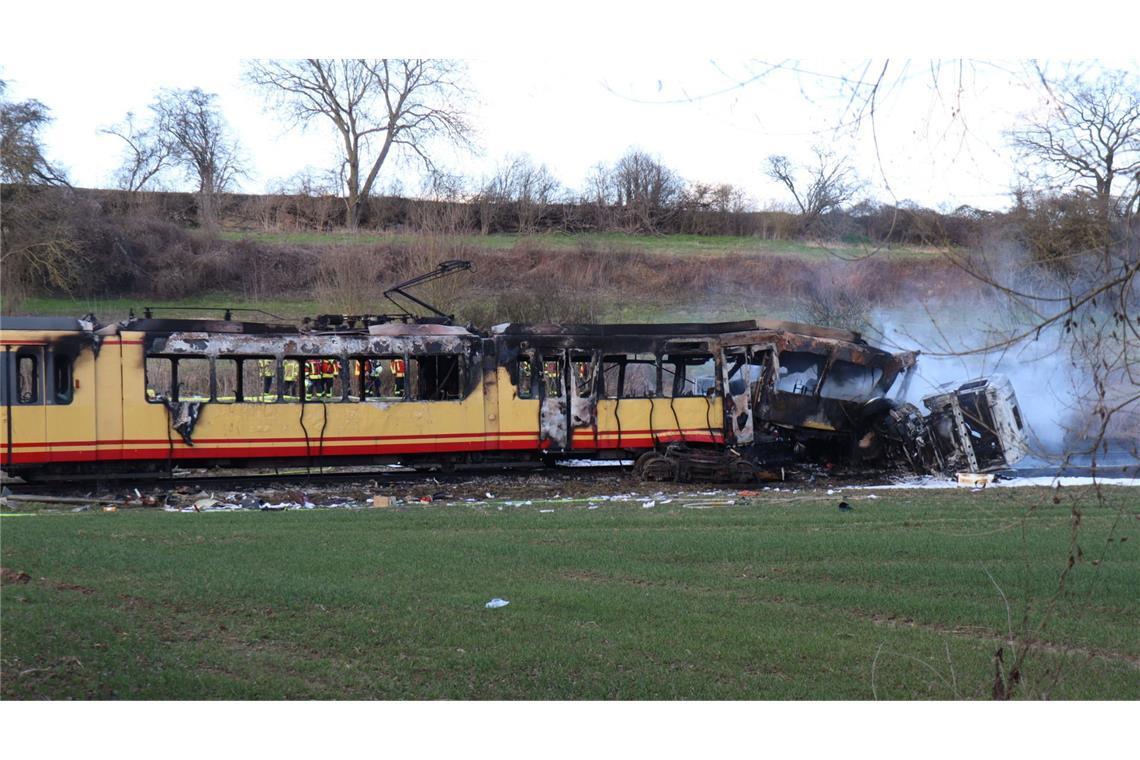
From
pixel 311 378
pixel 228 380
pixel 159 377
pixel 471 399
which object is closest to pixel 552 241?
pixel 471 399

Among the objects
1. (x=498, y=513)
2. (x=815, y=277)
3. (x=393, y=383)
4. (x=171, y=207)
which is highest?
(x=171, y=207)

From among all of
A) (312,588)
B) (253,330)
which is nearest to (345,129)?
(253,330)

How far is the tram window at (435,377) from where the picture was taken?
68.2ft

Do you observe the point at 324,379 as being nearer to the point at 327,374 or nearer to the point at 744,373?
the point at 327,374

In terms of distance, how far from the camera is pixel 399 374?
20812mm

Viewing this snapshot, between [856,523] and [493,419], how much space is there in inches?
343

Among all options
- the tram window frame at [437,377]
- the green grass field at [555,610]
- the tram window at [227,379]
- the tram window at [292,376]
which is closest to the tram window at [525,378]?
the tram window frame at [437,377]

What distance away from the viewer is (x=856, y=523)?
14117mm

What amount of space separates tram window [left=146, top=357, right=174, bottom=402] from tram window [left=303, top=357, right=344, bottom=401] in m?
2.51

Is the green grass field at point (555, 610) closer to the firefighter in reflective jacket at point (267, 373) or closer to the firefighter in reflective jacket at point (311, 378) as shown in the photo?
the firefighter in reflective jacket at point (267, 373)

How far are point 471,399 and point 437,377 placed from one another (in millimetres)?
885

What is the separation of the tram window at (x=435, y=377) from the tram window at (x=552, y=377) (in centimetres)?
184

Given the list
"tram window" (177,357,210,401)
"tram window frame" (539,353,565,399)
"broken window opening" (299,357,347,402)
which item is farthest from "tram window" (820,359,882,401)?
"tram window" (177,357,210,401)

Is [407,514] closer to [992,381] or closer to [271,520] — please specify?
[271,520]
